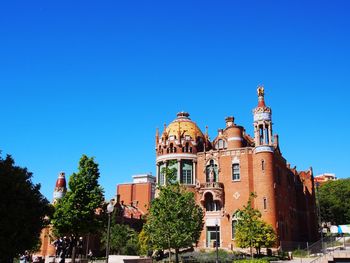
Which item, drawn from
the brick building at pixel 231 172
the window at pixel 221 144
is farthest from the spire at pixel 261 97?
the window at pixel 221 144

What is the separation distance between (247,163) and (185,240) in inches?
786

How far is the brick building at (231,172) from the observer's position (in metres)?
49.6

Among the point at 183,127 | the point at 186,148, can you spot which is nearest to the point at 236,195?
the point at 186,148

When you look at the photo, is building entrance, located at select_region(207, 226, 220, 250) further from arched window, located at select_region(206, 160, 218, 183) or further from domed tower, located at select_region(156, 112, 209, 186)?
domed tower, located at select_region(156, 112, 209, 186)

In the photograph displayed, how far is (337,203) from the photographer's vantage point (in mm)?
77375

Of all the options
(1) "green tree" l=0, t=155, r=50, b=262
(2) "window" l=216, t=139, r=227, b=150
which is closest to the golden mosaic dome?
(2) "window" l=216, t=139, r=227, b=150

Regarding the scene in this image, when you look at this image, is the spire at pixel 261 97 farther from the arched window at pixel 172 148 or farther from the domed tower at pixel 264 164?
the arched window at pixel 172 148

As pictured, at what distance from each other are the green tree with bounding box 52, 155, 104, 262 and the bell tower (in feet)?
75.9

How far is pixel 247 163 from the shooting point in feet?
169

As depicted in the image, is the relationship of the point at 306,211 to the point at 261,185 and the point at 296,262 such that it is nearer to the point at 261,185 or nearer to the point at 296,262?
the point at 261,185

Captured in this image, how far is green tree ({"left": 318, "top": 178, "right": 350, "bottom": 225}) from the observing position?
76.6 metres

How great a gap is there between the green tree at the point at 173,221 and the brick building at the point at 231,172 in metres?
11.9

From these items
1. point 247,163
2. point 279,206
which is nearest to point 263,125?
point 247,163

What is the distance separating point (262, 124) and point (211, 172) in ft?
30.3
